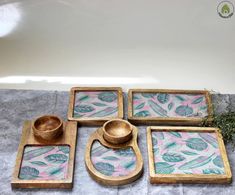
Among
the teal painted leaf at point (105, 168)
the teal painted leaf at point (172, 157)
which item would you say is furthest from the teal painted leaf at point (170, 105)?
the teal painted leaf at point (105, 168)

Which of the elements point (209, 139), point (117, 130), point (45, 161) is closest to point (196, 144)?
point (209, 139)

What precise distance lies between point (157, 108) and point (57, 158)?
0.42m

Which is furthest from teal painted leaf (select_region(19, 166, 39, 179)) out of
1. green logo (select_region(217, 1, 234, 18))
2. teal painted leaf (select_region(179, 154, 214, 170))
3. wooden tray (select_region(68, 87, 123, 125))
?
green logo (select_region(217, 1, 234, 18))

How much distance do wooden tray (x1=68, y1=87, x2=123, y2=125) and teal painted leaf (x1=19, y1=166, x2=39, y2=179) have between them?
0.24 meters

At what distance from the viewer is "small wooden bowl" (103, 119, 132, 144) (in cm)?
149

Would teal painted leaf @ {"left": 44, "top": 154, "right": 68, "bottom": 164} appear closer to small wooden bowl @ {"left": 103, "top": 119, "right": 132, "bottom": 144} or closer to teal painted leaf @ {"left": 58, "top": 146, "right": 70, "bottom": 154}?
teal painted leaf @ {"left": 58, "top": 146, "right": 70, "bottom": 154}

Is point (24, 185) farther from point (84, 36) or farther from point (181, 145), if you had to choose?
point (84, 36)

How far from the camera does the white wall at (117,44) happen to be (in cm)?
185

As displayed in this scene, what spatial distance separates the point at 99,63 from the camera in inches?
74.9

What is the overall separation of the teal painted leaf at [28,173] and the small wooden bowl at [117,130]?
0.84ft

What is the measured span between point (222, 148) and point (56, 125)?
561 millimetres

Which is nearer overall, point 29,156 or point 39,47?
point 29,156

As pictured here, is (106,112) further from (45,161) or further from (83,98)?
(45,161)

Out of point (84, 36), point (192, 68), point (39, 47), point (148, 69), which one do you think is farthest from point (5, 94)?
point (192, 68)
